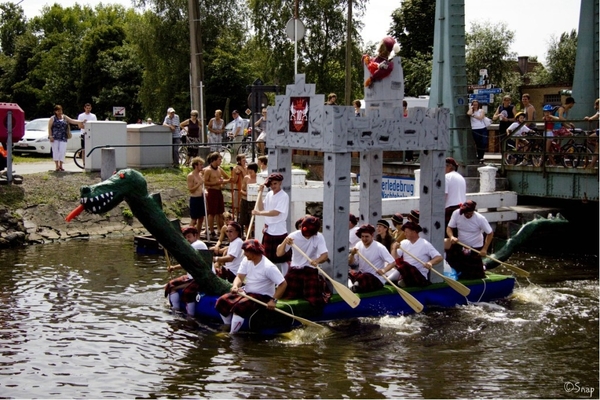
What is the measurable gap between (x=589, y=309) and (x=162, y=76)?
3529 cm

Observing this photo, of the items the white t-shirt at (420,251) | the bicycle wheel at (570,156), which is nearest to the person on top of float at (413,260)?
the white t-shirt at (420,251)

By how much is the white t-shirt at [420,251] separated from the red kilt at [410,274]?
0.18ft

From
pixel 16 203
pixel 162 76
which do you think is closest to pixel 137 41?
pixel 162 76

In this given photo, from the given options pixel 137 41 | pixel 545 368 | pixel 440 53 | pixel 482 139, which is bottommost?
pixel 545 368

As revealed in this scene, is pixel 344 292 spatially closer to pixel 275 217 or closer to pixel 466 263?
pixel 275 217

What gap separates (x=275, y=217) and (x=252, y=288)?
160 cm

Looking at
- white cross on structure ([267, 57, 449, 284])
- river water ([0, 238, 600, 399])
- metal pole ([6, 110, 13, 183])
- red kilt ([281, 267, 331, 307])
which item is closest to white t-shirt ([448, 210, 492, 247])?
white cross on structure ([267, 57, 449, 284])

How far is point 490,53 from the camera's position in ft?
163

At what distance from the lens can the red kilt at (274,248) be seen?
42.6ft

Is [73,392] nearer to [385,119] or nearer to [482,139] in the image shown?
[385,119]

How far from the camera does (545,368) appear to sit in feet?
34.0

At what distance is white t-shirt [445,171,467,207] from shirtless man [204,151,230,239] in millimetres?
5297

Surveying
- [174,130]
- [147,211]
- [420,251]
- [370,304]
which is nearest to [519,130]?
[420,251]

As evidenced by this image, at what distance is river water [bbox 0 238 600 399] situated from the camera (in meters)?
9.53
